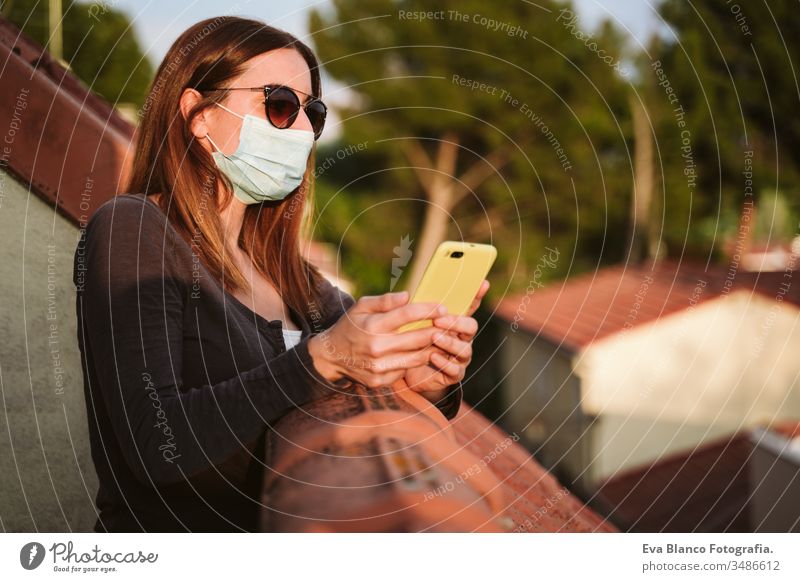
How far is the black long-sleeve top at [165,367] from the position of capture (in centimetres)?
100

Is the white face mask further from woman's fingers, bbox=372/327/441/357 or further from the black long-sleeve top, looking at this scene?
Result: woman's fingers, bbox=372/327/441/357

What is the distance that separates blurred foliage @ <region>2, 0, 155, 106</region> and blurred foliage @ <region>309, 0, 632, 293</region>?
8.00ft

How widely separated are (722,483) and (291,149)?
19.5 ft

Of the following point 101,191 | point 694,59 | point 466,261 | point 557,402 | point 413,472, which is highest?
point 694,59

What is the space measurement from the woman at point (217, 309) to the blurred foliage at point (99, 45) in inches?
40.0

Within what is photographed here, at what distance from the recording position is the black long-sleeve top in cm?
100

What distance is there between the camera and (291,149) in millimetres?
1533

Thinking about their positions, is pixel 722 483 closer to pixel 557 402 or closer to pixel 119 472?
pixel 557 402

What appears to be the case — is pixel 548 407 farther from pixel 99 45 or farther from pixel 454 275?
pixel 454 275

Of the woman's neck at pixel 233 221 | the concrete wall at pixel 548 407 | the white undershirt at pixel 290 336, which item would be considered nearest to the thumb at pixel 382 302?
the white undershirt at pixel 290 336

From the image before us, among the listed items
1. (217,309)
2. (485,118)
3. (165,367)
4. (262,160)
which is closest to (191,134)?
(262,160)

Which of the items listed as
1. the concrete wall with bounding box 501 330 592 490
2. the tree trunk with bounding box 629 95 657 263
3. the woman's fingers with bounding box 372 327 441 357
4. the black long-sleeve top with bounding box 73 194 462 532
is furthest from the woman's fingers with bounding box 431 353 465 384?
the tree trunk with bounding box 629 95 657 263
